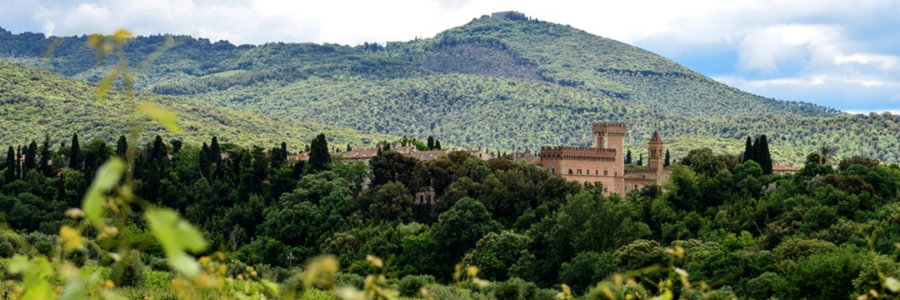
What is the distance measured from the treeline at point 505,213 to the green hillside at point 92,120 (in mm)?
49498

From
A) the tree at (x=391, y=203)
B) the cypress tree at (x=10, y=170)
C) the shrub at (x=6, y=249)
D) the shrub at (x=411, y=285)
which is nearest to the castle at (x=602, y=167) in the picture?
the tree at (x=391, y=203)

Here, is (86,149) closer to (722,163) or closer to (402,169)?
(402,169)

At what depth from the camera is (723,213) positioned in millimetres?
64125

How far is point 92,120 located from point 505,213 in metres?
85.8

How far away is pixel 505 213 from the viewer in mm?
70875

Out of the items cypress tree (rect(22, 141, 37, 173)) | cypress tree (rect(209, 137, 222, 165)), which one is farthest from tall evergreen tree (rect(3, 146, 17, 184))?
cypress tree (rect(209, 137, 222, 165))

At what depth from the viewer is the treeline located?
54906 mm

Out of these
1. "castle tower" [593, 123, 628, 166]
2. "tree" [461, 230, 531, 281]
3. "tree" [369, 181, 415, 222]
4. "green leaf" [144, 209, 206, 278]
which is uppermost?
"green leaf" [144, 209, 206, 278]

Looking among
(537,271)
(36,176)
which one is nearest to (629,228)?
(537,271)

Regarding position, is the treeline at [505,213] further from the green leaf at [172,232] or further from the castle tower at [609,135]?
the green leaf at [172,232]

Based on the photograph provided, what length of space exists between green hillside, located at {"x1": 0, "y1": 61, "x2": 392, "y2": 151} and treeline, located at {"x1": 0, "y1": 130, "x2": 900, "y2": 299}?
4950 cm

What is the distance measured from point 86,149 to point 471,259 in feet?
110

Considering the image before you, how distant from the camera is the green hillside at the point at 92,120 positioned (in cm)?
13638

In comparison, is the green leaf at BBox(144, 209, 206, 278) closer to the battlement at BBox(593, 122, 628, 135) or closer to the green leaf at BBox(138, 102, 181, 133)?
the green leaf at BBox(138, 102, 181, 133)
